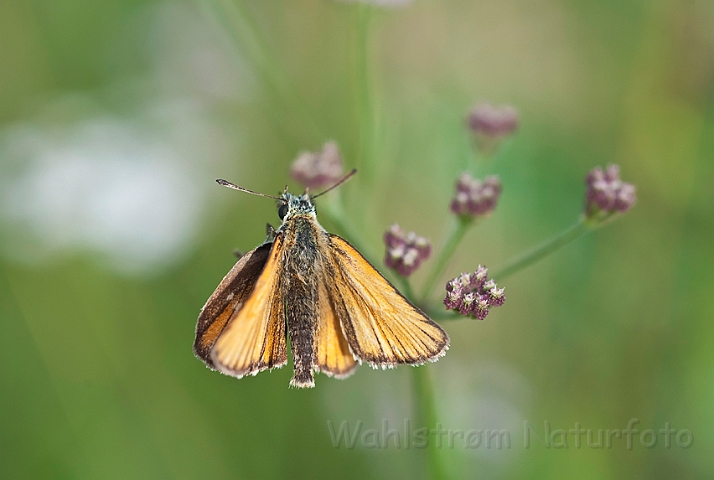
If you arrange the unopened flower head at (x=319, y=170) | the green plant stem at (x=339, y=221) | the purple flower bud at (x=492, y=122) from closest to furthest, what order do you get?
the green plant stem at (x=339, y=221) → the unopened flower head at (x=319, y=170) → the purple flower bud at (x=492, y=122)

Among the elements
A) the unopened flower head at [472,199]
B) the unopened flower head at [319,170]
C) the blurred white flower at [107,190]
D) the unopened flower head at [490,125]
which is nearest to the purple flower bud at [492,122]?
the unopened flower head at [490,125]

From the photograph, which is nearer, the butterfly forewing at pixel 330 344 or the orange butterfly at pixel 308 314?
the orange butterfly at pixel 308 314

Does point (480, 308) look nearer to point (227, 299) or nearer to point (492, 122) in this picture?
point (227, 299)

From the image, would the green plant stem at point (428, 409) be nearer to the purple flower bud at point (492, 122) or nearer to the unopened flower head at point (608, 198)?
the unopened flower head at point (608, 198)

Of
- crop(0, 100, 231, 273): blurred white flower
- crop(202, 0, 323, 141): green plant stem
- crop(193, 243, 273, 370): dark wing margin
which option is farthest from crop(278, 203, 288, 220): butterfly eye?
crop(0, 100, 231, 273): blurred white flower

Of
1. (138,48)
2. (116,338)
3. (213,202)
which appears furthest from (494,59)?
(116,338)

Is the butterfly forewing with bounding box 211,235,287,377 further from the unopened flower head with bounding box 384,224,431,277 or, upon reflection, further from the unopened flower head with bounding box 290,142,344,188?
the unopened flower head with bounding box 290,142,344,188

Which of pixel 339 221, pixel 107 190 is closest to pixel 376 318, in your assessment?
pixel 339 221
